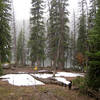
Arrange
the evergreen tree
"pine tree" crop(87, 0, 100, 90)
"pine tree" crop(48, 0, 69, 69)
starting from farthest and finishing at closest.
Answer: the evergreen tree
"pine tree" crop(48, 0, 69, 69)
"pine tree" crop(87, 0, 100, 90)

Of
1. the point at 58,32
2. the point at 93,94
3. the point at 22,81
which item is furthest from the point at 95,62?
the point at 58,32

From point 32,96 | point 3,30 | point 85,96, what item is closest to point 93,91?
point 85,96

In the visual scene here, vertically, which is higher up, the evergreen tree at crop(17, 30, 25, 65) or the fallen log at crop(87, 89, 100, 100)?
the evergreen tree at crop(17, 30, 25, 65)

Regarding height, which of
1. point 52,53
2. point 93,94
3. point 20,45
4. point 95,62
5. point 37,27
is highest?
point 37,27

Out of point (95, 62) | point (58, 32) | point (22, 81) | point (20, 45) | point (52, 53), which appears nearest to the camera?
point (95, 62)

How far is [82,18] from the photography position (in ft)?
81.8

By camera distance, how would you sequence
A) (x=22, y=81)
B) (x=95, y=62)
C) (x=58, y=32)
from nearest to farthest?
1. (x=95, y=62)
2. (x=22, y=81)
3. (x=58, y=32)

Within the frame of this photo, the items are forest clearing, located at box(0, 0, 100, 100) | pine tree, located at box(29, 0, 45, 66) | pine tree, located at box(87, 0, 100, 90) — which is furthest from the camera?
pine tree, located at box(29, 0, 45, 66)

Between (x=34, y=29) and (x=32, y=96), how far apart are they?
1764cm

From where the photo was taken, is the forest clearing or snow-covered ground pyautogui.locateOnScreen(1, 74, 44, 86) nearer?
the forest clearing

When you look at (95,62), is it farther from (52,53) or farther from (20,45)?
(20,45)

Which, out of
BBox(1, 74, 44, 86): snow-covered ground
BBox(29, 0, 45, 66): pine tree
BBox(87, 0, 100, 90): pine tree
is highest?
BBox(29, 0, 45, 66): pine tree

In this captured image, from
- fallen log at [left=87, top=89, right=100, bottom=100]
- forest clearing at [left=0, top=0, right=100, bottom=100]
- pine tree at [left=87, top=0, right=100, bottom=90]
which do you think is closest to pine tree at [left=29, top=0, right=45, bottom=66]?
forest clearing at [left=0, top=0, right=100, bottom=100]

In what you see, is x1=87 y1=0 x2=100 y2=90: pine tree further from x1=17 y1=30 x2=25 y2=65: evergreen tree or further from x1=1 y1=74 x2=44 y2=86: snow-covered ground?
x1=17 y1=30 x2=25 y2=65: evergreen tree
